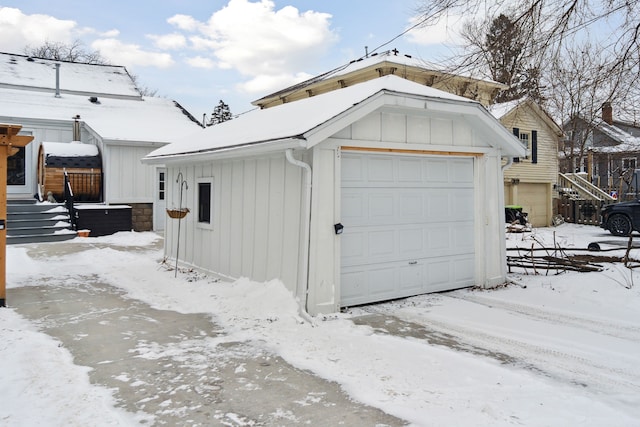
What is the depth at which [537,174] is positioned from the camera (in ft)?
66.3

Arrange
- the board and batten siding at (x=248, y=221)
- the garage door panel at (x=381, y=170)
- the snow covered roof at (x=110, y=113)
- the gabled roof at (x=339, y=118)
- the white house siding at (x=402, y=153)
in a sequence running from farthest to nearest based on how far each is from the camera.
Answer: the snow covered roof at (x=110, y=113), the garage door panel at (x=381, y=170), the board and batten siding at (x=248, y=221), the white house siding at (x=402, y=153), the gabled roof at (x=339, y=118)

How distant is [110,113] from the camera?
1864 centimetres

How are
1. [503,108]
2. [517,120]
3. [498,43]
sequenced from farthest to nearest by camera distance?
[503,108] → [517,120] → [498,43]

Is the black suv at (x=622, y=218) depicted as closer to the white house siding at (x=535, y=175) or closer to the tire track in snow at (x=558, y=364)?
the white house siding at (x=535, y=175)

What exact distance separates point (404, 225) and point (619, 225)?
11.4 m

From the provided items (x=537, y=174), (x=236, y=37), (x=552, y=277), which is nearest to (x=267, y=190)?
(x=552, y=277)

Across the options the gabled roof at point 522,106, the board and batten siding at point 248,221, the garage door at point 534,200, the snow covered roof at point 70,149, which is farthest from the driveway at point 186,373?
the garage door at point 534,200

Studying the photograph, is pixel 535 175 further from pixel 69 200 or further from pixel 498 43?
pixel 69 200

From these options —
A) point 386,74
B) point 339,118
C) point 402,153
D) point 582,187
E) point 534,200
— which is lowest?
point 534,200

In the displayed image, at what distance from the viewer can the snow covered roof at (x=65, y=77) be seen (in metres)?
19.6

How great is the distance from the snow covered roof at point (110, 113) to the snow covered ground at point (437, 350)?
9.02m

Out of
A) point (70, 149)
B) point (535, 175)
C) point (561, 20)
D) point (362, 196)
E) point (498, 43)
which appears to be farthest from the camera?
point (535, 175)

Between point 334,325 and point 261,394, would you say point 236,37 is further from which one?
point 261,394

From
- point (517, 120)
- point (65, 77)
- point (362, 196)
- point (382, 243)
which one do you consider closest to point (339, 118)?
point (362, 196)
